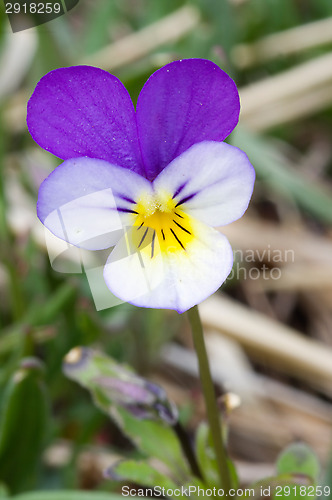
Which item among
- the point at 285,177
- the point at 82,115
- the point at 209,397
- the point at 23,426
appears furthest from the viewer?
the point at 285,177

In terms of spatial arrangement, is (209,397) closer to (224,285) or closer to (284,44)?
(224,285)

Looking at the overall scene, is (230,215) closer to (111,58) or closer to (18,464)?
(18,464)

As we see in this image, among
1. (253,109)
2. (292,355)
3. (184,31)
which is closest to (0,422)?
(292,355)

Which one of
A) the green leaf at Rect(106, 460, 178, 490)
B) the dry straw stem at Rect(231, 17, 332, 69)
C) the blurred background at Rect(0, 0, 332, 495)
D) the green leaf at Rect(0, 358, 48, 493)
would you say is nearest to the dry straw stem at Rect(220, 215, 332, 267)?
the blurred background at Rect(0, 0, 332, 495)

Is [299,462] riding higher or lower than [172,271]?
lower

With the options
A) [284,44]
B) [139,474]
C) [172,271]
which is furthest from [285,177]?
[172,271]

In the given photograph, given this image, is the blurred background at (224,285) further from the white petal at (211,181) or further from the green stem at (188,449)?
the white petal at (211,181)

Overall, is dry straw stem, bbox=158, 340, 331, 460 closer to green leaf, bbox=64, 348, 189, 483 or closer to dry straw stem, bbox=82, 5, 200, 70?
green leaf, bbox=64, 348, 189, 483
